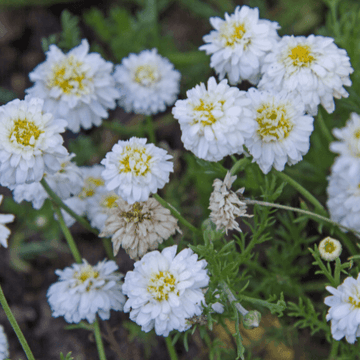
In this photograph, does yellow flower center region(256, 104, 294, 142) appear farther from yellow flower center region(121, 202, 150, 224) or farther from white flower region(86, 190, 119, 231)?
white flower region(86, 190, 119, 231)

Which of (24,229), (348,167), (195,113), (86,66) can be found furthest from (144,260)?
(24,229)

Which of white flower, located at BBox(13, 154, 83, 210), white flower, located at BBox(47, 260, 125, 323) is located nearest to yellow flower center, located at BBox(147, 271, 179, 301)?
white flower, located at BBox(47, 260, 125, 323)

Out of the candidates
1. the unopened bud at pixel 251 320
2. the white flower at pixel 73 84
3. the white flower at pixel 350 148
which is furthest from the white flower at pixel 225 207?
the white flower at pixel 73 84

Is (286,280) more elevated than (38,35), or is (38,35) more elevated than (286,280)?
(38,35)

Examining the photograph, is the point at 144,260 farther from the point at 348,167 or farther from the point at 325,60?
the point at 325,60

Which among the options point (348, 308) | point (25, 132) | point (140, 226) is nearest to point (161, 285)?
point (140, 226)
